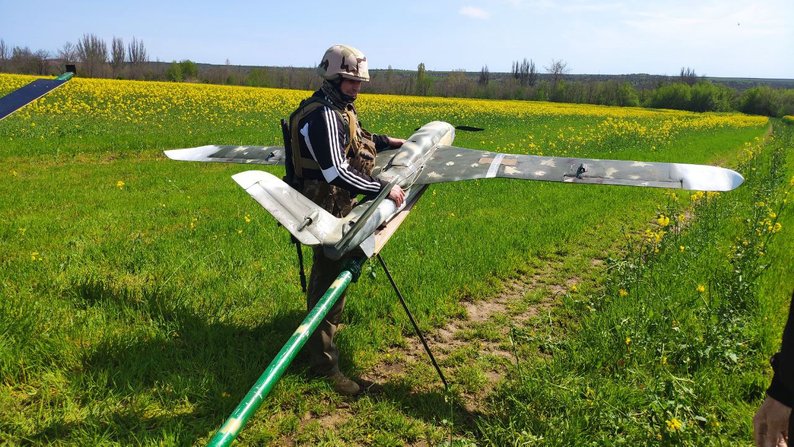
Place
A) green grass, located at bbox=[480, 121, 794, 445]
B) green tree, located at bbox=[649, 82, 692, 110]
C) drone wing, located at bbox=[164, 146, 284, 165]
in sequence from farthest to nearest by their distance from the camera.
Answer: green tree, located at bbox=[649, 82, 692, 110], drone wing, located at bbox=[164, 146, 284, 165], green grass, located at bbox=[480, 121, 794, 445]

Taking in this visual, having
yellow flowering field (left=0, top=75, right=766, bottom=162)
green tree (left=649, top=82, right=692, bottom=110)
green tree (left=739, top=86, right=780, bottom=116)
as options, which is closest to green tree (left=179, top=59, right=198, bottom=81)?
yellow flowering field (left=0, top=75, right=766, bottom=162)

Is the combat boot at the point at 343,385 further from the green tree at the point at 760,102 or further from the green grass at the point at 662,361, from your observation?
the green tree at the point at 760,102

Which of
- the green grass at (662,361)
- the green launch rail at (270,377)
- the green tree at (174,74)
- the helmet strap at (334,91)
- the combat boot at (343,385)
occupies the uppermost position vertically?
the green tree at (174,74)

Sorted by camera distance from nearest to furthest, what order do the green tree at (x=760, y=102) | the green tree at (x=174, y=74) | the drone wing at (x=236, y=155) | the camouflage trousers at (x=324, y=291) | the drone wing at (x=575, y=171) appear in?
the drone wing at (x=575, y=171), the camouflage trousers at (x=324, y=291), the drone wing at (x=236, y=155), the green tree at (x=174, y=74), the green tree at (x=760, y=102)

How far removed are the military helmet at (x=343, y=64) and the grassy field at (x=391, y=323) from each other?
2027mm

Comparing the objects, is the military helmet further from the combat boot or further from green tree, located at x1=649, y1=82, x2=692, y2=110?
green tree, located at x1=649, y1=82, x2=692, y2=110

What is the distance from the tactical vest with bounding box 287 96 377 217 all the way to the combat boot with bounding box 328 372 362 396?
148 centimetres

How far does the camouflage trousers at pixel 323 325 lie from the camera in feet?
13.1

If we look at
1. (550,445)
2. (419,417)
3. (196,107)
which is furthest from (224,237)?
(196,107)

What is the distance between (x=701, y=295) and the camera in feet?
16.4

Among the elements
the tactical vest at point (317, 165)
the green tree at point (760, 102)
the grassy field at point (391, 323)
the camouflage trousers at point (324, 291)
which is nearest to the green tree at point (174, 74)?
the grassy field at point (391, 323)

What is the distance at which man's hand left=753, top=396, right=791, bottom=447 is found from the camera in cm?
173

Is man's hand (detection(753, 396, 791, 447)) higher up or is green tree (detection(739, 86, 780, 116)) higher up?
green tree (detection(739, 86, 780, 116))

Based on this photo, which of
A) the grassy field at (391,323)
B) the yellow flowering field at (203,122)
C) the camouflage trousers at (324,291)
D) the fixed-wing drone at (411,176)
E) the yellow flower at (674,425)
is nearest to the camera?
the yellow flower at (674,425)
